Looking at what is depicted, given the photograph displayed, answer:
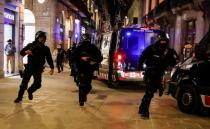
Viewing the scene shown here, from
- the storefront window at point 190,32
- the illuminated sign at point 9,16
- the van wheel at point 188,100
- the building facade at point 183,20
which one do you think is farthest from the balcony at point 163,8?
the van wheel at point 188,100

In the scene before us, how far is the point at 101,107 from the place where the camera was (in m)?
10.8

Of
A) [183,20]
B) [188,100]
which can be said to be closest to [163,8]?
[183,20]

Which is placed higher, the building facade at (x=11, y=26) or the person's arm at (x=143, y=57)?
the building facade at (x=11, y=26)

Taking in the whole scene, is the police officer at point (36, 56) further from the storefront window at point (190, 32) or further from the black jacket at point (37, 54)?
the storefront window at point (190, 32)

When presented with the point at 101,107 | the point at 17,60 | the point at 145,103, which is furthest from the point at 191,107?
the point at 17,60

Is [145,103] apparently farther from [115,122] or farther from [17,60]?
[17,60]

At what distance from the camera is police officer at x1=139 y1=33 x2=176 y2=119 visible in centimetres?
951

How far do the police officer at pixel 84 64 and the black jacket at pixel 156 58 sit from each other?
4.94 feet

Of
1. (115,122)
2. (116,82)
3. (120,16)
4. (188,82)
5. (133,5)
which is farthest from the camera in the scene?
(120,16)

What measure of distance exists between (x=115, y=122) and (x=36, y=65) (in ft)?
9.33

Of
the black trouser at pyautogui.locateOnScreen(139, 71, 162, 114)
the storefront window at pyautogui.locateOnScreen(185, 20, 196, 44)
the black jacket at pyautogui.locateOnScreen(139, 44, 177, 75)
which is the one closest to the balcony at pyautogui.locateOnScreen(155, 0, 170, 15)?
the storefront window at pyautogui.locateOnScreen(185, 20, 196, 44)

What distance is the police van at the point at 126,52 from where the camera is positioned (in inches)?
599

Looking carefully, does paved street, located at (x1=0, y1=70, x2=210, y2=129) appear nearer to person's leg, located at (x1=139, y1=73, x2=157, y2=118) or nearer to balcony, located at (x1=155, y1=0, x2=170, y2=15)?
person's leg, located at (x1=139, y1=73, x2=157, y2=118)

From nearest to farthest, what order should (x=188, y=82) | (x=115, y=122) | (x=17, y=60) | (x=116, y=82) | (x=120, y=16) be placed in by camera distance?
1. (x=115, y=122)
2. (x=188, y=82)
3. (x=116, y=82)
4. (x=17, y=60)
5. (x=120, y=16)
